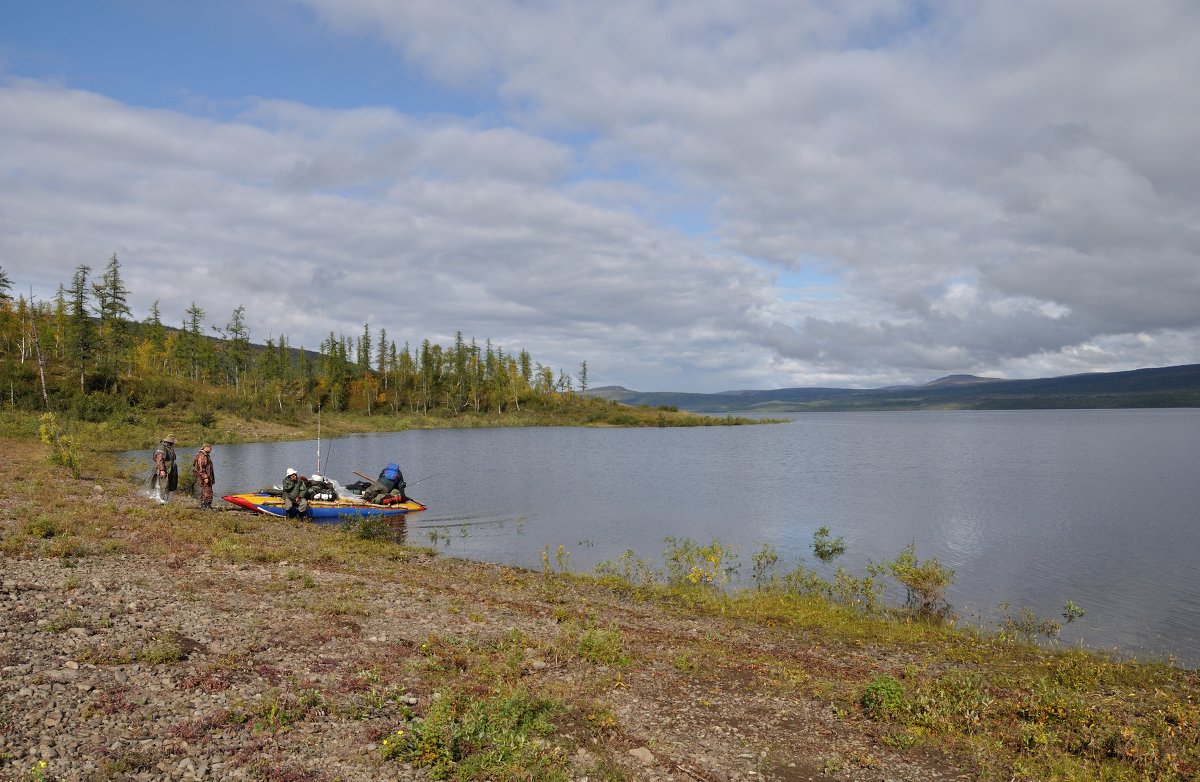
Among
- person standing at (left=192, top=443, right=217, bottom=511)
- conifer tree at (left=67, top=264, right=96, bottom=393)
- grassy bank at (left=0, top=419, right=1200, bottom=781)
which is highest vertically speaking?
conifer tree at (left=67, top=264, right=96, bottom=393)

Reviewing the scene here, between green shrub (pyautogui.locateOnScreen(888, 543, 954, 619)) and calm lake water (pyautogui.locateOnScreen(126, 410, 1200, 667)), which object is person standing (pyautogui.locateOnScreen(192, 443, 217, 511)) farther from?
green shrub (pyautogui.locateOnScreen(888, 543, 954, 619))

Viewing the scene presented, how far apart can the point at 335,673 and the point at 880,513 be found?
3575 cm

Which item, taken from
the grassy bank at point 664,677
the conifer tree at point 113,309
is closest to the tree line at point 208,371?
the conifer tree at point 113,309

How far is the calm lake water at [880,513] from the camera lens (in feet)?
80.5

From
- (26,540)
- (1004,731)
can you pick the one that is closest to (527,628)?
(1004,731)

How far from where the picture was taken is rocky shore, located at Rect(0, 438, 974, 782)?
29.2 ft

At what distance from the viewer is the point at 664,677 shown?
1344 cm

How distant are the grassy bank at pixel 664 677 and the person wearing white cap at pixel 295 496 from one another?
26.5ft

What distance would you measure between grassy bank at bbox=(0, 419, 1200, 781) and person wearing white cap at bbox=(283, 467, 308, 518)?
318 inches

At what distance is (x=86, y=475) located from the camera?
1521 inches

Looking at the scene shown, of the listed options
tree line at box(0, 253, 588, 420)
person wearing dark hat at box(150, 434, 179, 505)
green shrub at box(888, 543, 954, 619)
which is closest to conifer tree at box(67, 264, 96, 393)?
tree line at box(0, 253, 588, 420)

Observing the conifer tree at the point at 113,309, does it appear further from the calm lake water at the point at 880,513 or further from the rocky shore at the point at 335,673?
the rocky shore at the point at 335,673

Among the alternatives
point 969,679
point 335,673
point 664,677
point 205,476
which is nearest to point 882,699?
point 969,679

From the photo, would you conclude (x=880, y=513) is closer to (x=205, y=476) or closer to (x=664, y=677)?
(x=664, y=677)
